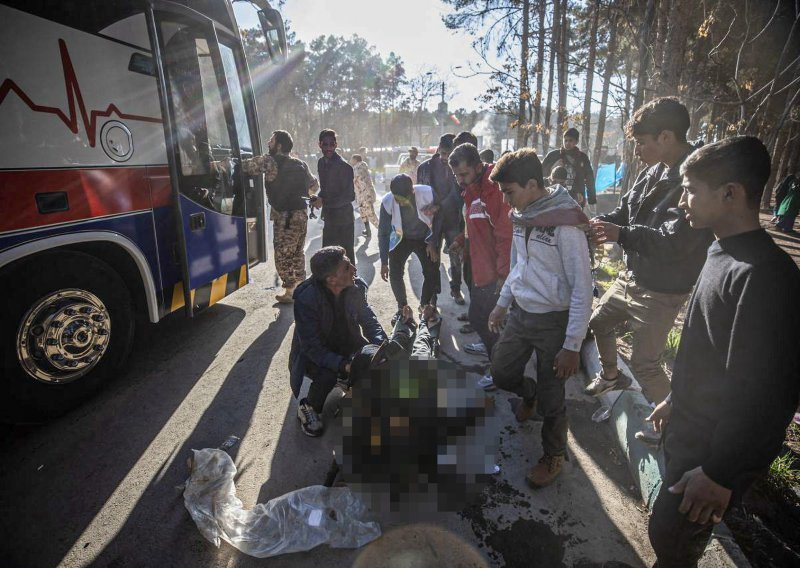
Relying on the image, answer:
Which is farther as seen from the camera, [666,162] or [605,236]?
[666,162]

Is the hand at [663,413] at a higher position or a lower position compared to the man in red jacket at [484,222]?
lower

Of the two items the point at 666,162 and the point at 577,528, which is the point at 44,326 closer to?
the point at 577,528

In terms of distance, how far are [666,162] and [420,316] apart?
9.33 feet

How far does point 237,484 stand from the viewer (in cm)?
247

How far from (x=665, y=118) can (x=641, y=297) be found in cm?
106

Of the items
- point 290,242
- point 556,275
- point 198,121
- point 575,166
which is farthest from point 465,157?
point 575,166

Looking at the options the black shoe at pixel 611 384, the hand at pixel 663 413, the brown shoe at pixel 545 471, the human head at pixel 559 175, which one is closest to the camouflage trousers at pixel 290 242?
the black shoe at pixel 611 384

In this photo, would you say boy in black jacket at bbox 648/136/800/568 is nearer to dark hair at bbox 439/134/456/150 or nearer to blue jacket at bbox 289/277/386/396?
blue jacket at bbox 289/277/386/396

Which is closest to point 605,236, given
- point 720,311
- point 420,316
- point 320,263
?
point 720,311

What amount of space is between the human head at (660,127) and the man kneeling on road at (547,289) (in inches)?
24.7

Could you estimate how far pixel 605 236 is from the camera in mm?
2234

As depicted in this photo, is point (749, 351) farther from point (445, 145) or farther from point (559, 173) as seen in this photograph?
point (559, 173)

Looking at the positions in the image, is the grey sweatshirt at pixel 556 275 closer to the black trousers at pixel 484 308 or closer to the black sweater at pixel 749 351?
the black sweater at pixel 749 351

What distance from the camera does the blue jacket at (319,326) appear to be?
2801 mm
